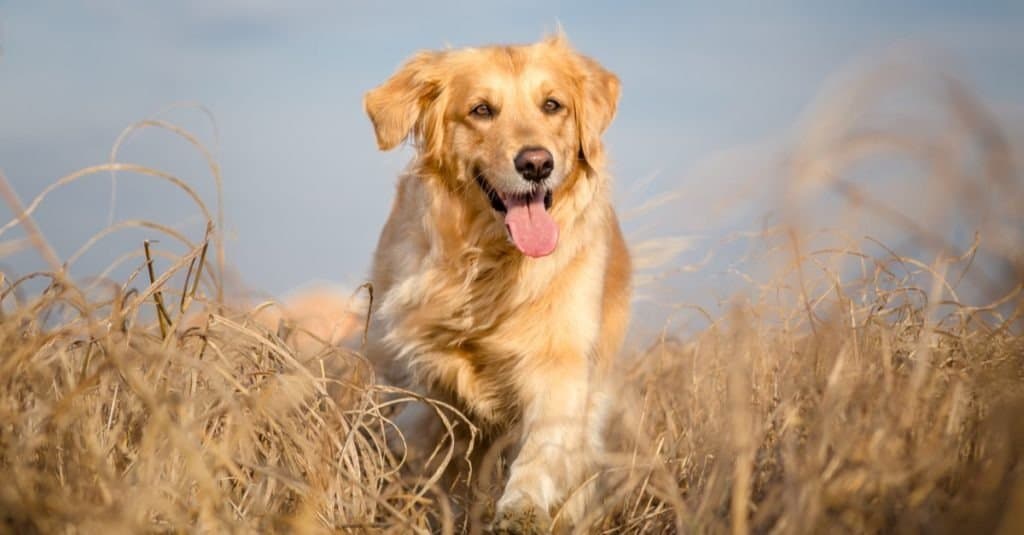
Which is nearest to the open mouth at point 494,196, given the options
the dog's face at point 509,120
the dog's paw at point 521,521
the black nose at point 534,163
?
the dog's face at point 509,120

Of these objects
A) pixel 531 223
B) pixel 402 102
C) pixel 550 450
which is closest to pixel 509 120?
pixel 531 223

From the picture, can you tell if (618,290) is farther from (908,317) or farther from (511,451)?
(908,317)

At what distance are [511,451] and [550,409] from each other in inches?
18.6

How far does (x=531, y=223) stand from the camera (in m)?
4.11

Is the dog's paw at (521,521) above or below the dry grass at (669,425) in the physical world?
below

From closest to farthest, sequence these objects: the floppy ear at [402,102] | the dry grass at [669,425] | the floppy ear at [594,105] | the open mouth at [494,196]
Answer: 1. the dry grass at [669,425]
2. the open mouth at [494,196]
3. the floppy ear at [594,105]
4. the floppy ear at [402,102]

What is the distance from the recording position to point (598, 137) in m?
4.40

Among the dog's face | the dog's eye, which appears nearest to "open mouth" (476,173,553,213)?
the dog's face

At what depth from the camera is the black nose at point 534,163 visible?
396cm

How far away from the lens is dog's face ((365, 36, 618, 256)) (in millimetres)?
4062

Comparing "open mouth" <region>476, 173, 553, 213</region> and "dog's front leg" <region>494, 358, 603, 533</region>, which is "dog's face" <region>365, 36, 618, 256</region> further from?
"dog's front leg" <region>494, 358, 603, 533</region>

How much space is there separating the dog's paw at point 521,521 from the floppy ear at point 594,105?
1604mm

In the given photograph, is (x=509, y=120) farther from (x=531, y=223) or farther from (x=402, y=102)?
(x=402, y=102)

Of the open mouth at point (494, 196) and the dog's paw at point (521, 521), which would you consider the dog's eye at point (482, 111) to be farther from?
the dog's paw at point (521, 521)
